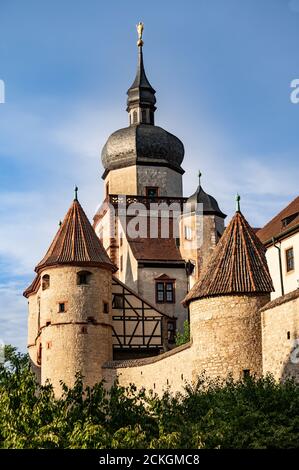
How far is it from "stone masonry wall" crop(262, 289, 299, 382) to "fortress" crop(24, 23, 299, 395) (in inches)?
1.6

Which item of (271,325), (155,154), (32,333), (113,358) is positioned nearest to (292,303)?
(271,325)

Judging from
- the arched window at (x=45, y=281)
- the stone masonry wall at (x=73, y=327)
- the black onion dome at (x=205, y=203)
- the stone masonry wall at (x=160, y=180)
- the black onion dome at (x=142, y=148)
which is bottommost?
the stone masonry wall at (x=73, y=327)

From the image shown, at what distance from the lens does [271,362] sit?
114ft

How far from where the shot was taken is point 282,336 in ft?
112

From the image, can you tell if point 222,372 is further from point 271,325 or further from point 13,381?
point 13,381

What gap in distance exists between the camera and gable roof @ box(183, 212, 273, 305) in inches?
1459

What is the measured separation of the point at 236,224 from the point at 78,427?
15.6 m

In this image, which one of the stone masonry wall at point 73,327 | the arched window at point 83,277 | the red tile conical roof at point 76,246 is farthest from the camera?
the red tile conical roof at point 76,246

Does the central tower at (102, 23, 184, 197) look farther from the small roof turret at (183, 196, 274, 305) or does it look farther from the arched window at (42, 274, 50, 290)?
the small roof turret at (183, 196, 274, 305)

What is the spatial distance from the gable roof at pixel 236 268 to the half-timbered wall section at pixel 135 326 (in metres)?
13.2

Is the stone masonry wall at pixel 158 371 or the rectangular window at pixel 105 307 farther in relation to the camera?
the rectangular window at pixel 105 307

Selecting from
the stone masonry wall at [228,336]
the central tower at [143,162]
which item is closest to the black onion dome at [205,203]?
the central tower at [143,162]

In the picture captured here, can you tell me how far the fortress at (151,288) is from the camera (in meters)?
36.4

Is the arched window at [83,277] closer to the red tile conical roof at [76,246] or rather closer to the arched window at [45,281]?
the red tile conical roof at [76,246]
